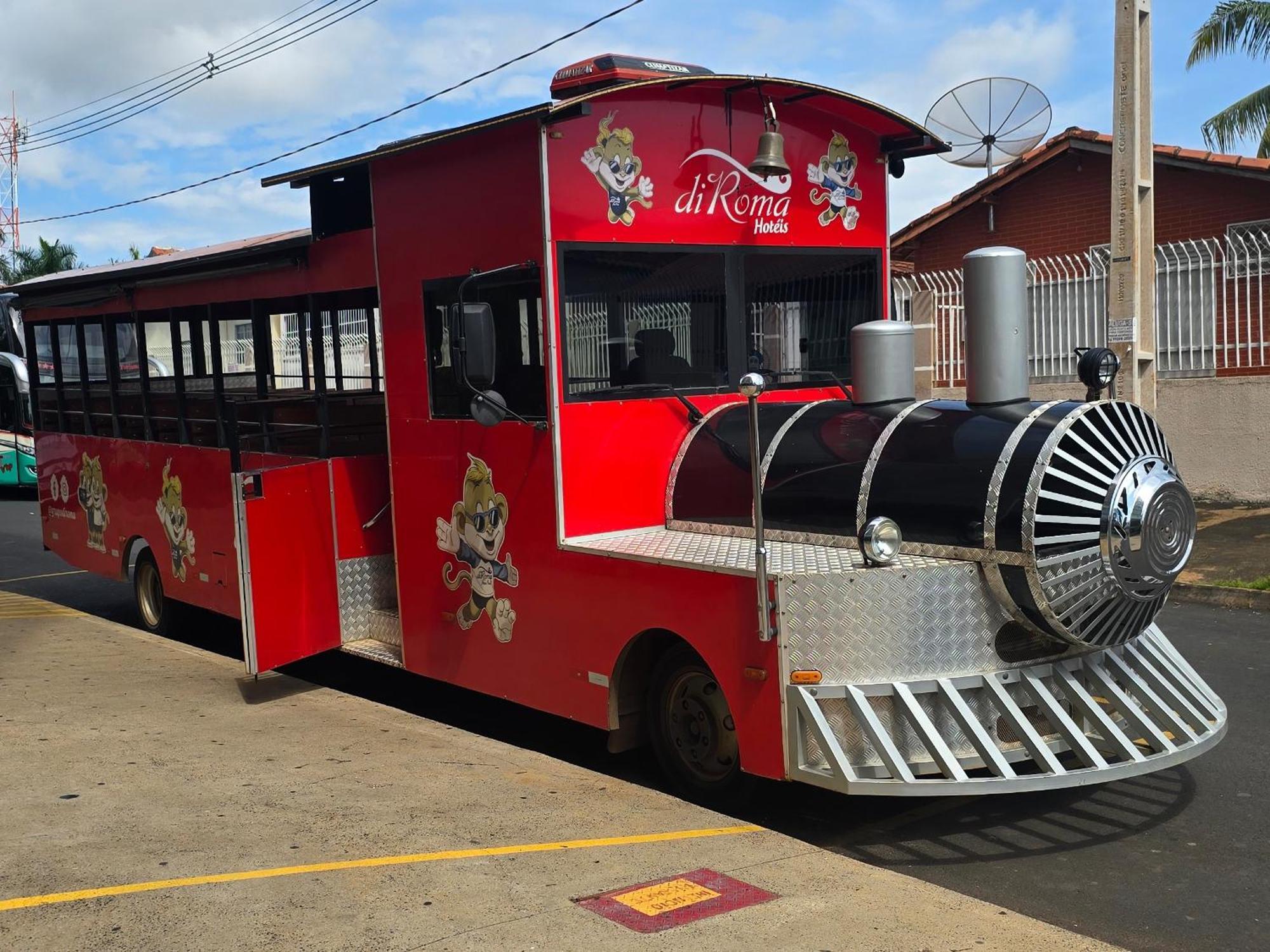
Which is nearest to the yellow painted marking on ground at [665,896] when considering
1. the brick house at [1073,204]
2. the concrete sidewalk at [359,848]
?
the concrete sidewalk at [359,848]

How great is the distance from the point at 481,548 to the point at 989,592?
8.93ft

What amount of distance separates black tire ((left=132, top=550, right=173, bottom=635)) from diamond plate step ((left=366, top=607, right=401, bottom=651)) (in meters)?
3.41

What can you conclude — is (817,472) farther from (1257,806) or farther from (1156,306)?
(1156,306)

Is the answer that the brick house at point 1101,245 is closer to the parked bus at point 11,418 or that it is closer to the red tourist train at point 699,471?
the red tourist train at point 699,471

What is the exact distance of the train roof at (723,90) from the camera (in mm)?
5996

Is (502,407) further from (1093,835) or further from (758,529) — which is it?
(1093,835)

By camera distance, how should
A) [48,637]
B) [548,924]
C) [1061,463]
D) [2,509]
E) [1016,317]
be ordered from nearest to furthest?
1. [548,924]
2. [1061,463]
3. [1016,317]
4. [48,637]
5. [2,509]

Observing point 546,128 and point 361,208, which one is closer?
point 546,128

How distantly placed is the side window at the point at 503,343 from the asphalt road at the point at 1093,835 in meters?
1.87

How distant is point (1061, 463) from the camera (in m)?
5.05

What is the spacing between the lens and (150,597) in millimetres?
10906

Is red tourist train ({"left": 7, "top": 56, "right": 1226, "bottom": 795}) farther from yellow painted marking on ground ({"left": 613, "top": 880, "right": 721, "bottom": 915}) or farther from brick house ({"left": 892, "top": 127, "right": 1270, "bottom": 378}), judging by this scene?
brick house ({"left": 892, "top": 127, "right": 1270, "bottom": 378})

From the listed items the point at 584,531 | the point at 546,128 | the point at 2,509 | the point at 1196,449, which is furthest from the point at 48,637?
the point at 2,509

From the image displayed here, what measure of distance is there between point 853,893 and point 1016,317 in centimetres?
254
